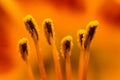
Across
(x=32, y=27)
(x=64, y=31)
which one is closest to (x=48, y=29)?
(x=32, y=27)

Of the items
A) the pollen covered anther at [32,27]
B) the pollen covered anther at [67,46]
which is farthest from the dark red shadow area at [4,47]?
the pollen covered anther at [67,46]

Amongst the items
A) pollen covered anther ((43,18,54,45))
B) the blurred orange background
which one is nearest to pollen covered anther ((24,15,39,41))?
pollen covered anther ((43,18,54,45))

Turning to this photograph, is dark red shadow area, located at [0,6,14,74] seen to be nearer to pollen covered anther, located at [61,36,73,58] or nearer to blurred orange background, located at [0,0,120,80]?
blurred orange background, located at [0,0,120,80]

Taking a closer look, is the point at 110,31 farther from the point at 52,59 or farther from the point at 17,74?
the point at 17,74

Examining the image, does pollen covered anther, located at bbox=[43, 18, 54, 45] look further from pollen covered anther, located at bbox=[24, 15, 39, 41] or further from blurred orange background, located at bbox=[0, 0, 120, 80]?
blurred orange background, located at bbox=[0, 0, 120, 80]

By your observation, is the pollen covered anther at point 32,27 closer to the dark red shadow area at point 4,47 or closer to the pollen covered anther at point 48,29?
the pollen covered anther at point 48,29

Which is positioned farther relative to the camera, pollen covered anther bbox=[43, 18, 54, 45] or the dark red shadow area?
the dark red shadow area

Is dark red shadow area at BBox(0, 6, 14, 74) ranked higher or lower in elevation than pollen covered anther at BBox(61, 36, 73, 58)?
higher

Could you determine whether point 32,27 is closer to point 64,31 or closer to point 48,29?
point 48,29

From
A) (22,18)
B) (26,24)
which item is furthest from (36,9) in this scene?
(26,24)
